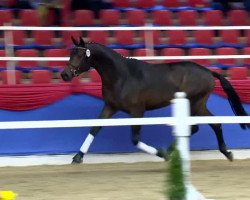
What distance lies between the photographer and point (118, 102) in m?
9.59

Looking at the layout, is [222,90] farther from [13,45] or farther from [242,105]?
[13,45]

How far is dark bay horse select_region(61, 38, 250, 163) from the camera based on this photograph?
9586mm

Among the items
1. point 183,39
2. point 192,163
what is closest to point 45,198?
point 192,163

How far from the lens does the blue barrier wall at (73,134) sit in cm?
1023

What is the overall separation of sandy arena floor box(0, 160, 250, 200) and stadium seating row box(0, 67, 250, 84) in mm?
1592

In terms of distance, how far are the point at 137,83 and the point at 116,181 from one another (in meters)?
1.87

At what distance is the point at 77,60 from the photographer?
9.56m

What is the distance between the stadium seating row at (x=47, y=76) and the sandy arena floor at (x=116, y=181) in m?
1.59

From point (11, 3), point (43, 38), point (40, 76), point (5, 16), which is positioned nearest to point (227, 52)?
point (43, 38)

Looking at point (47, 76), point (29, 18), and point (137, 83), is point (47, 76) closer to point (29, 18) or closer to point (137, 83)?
point (137, 83)

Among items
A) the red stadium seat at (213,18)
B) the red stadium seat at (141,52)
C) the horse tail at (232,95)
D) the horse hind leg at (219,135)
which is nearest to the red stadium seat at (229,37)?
the red stadium seat at (213,18)

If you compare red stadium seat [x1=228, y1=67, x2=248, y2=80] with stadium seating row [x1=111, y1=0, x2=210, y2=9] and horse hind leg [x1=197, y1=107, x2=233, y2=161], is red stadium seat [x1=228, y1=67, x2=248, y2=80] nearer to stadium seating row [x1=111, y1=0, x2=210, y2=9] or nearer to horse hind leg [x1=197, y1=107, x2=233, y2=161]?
horse hind leg [x1=197, y1=107, x2=233, y2=161]

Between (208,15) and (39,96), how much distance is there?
4632mm

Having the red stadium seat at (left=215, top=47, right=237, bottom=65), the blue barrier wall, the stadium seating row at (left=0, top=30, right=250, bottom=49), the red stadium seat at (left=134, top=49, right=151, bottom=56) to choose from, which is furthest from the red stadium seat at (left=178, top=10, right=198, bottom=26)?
the blue barrier wall
